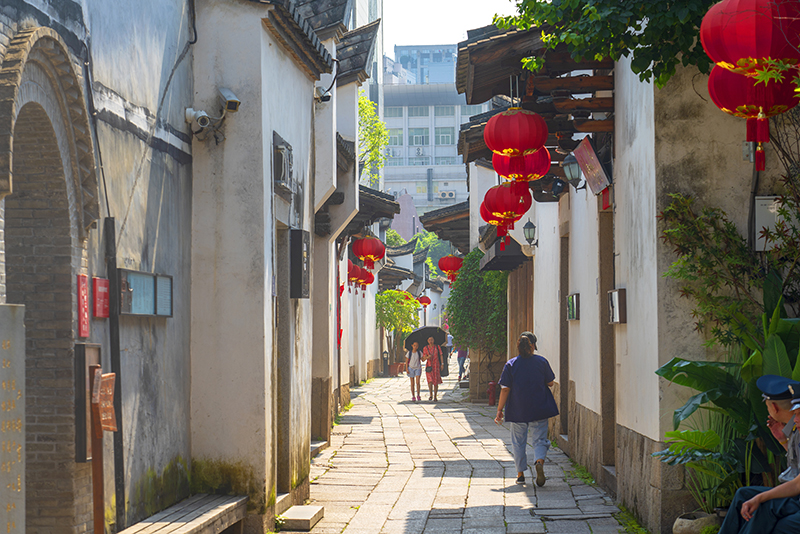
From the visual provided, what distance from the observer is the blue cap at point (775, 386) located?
5.11m

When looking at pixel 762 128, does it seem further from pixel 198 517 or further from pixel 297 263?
pixel 297 263

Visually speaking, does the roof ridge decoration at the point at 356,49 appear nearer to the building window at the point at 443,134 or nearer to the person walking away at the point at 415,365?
the person walking away at the point at 415,365

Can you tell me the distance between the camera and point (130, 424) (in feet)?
19.5

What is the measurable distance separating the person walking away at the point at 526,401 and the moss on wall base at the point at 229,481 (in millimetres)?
3363

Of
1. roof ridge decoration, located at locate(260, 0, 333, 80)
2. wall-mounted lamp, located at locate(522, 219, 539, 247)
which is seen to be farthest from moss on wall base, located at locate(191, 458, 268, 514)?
wall-mounted lamp, located at locate(522, 219, 539, 247)

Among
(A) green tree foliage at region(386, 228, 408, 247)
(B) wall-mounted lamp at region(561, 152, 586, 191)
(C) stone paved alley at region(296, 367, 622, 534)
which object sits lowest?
(C) stone paved alley at region(296, 367, 622, 534)

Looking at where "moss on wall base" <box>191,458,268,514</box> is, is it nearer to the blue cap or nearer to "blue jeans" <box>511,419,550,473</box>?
"blue jeans" <box>511,419,550,473</box>

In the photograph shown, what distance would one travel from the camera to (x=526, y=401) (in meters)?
9.85

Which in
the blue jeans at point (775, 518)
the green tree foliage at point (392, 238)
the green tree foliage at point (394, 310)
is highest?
the green tree foliage at point (392, 238)

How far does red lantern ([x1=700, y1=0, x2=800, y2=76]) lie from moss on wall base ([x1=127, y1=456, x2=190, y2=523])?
443 cm

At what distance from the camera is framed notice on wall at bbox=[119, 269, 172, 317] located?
19.0ft

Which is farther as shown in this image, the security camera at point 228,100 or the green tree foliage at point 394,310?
the green tree foliage at point 394,310

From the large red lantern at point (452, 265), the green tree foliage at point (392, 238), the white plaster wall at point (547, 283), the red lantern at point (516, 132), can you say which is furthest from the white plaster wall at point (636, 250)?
the green tree foliage at point (392, 238)

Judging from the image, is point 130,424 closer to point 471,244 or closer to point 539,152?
point 539,152
